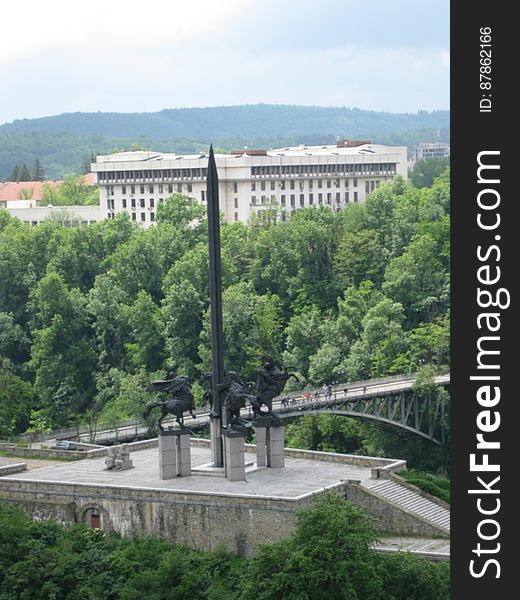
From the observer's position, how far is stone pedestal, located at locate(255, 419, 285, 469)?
6556 cm

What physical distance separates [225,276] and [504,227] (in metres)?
83.5

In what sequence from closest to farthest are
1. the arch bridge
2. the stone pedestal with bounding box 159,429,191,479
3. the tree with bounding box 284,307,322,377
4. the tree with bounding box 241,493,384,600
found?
1. the tree with bounding box 241,493,384,600
2. the stone pedestal with bounding box 159,429,191,479
3. the arch bridge
4. the tree with bounding box 284,307,322,377

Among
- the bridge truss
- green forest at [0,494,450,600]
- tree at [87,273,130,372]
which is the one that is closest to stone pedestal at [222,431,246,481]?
green forest at [0,494,450,600]

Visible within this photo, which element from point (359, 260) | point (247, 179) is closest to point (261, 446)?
point (359, 260)

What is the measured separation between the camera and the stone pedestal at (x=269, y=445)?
65.6 meters

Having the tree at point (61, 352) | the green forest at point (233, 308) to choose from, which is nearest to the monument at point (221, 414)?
the green forest at point (233, 308)

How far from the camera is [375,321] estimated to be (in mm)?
107625

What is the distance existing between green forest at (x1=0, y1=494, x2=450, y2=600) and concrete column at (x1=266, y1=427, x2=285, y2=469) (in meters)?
6.15

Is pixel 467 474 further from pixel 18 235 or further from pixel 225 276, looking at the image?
pixel 18 235

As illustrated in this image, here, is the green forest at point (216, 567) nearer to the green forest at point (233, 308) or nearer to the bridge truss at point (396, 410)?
the bridge truss at point (396, 410)

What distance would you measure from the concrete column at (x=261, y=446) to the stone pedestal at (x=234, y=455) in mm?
2226

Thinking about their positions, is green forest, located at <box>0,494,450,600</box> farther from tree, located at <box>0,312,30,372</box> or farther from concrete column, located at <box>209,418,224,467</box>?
tree, located at <box>0,312,30,372</box>

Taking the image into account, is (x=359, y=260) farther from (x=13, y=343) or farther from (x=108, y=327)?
Answer: (x=13, y=343)

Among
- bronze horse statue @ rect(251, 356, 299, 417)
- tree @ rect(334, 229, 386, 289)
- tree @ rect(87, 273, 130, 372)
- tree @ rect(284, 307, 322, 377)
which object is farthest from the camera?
tree @ rect(334, 229, 386, 289)
